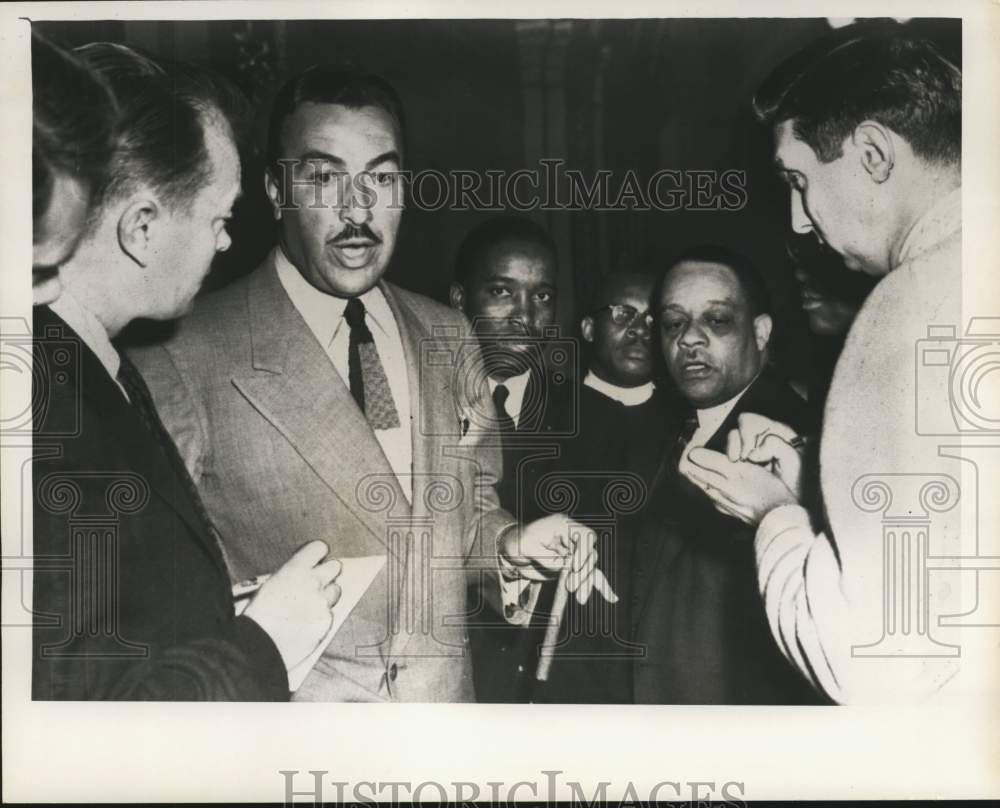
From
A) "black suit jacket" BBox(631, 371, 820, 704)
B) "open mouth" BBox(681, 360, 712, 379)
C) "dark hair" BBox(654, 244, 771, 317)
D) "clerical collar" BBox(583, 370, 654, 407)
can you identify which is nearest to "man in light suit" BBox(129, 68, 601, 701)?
"black suit jacket" BBox(631, 371, 820, 704)

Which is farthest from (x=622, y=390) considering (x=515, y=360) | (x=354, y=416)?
(x=354, y=416)

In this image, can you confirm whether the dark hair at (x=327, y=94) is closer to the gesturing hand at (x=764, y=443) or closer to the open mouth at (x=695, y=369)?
the open mouth at (x=695, y=369)

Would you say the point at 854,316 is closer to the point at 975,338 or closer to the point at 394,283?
the point at 975,338

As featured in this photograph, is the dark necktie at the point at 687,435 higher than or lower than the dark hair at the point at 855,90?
lower

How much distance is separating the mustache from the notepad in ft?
3.06

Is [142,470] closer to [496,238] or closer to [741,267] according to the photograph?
[496,238]

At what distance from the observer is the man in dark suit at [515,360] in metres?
2.79

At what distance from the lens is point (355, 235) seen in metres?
2.81

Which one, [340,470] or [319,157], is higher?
[319,157]

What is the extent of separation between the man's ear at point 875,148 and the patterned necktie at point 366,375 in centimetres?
154

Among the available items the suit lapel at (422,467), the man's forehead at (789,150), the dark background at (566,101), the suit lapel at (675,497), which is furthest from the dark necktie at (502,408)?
the man's forehead at (789,150)

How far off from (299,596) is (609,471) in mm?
980

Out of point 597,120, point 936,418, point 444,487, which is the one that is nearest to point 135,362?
point 444,487

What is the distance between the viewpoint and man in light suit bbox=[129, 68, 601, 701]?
2781mm
